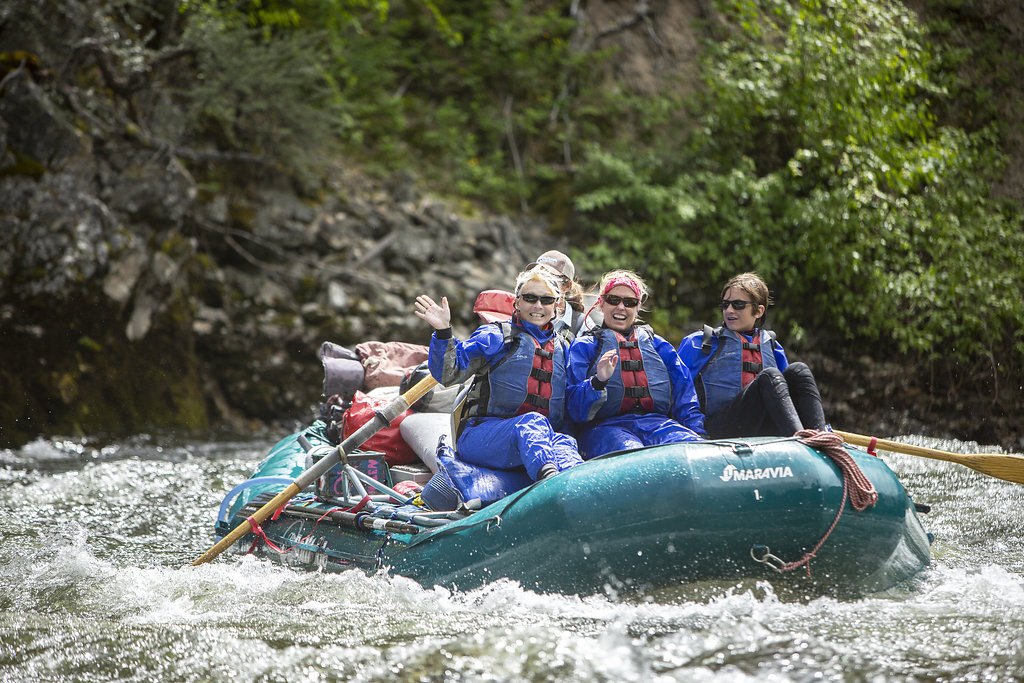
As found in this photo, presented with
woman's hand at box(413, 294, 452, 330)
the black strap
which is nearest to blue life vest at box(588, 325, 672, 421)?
the black strap

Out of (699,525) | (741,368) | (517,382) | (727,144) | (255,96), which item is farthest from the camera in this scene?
(727,144)

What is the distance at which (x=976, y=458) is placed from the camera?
3736 mm

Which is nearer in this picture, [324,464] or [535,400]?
[535,400]

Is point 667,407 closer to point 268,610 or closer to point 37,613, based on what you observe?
point 268,610

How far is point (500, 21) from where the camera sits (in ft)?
40.4

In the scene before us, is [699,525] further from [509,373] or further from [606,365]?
[509,373]

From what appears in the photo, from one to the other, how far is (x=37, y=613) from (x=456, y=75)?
1030 cm

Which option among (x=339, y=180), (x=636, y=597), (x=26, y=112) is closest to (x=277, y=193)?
(x=339, y=180)

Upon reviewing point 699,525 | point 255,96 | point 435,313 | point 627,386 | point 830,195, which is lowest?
point 699,525

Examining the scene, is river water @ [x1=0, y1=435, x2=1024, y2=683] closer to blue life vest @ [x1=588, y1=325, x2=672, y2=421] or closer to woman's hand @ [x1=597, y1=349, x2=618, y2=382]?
woman's hand @ [x1=597, y1=349, x2=618, y2=382]

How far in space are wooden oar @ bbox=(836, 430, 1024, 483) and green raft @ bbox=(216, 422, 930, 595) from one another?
0.44 meters

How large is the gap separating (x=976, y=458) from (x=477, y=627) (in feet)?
8.12

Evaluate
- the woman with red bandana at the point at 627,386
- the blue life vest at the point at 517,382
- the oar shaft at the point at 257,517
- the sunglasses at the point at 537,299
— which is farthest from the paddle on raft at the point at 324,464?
the woman with red bandana at the point at 627,386

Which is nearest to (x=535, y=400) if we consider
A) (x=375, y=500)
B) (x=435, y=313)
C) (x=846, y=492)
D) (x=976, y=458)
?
(x=435, y=313)
